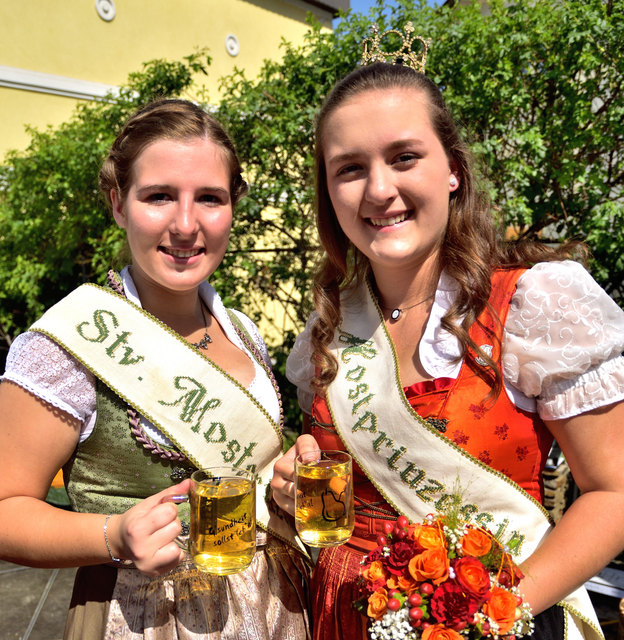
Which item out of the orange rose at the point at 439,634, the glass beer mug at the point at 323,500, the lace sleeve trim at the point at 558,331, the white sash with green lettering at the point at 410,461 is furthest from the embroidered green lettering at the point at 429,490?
the orange rose at the point at 439,634

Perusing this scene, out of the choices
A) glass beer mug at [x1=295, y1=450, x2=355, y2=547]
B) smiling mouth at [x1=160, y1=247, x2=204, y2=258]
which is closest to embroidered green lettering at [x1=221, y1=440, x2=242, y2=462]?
glass beer mug at [x1=295, y1=450, x2=355, y2=547]

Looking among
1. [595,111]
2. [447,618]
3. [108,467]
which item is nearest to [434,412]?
[447,618]

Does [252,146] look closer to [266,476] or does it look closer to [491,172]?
[491,172]

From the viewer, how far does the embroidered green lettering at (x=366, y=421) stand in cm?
168

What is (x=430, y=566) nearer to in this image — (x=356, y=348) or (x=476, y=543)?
(x=476, y=543)

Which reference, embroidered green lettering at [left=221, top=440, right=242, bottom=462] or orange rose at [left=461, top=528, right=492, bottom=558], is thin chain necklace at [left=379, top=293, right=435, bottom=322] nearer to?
embroidered green lettering at [left=221, top=440, right=242, bottom=462]

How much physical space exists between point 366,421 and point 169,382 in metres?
0.57

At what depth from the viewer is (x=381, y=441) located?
5.46ft

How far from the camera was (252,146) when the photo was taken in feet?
13.9

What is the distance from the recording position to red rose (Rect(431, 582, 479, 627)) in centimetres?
114

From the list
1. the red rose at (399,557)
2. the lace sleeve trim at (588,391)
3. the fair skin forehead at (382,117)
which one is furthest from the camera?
the fair skin forehead at (382,117)

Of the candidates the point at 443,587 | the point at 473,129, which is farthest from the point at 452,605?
the point at 473,129

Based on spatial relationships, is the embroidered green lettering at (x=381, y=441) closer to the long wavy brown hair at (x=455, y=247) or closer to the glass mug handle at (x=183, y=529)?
the long wavy brown hair at (x=455, y=247)

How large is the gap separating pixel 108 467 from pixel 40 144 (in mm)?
4611
